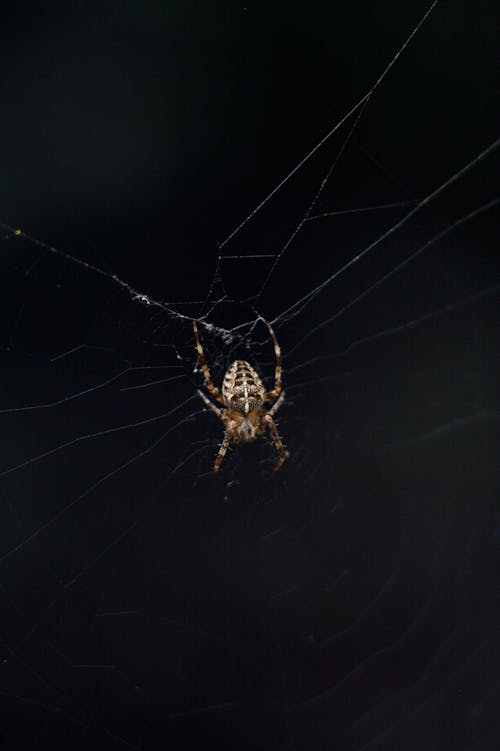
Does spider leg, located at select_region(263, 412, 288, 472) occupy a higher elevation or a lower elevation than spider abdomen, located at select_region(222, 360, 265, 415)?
lower

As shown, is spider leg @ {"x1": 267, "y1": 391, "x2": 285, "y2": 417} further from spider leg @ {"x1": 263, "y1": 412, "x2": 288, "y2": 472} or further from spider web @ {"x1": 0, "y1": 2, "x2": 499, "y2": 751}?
spider web @ {"x1": 0, "y1": 2, "x2": 499, "y2": 751}

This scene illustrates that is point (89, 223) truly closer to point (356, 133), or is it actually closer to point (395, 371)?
point (356, 133)

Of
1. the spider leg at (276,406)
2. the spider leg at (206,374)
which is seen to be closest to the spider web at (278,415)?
the spider leg at (206,374)

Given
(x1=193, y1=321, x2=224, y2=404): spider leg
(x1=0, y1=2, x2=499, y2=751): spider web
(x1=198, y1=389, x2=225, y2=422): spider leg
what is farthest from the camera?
(x1=0, y1=2, x2=499, y2=751): spider web

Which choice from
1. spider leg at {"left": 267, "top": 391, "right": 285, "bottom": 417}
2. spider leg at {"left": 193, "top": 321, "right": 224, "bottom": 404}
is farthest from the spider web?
spider leg at {"left": 267, "top": 391, "right": 285, "bottom": 417}

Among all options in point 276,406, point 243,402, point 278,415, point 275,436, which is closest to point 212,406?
point 243,402

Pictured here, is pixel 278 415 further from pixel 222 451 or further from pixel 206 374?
pixel 206 374
